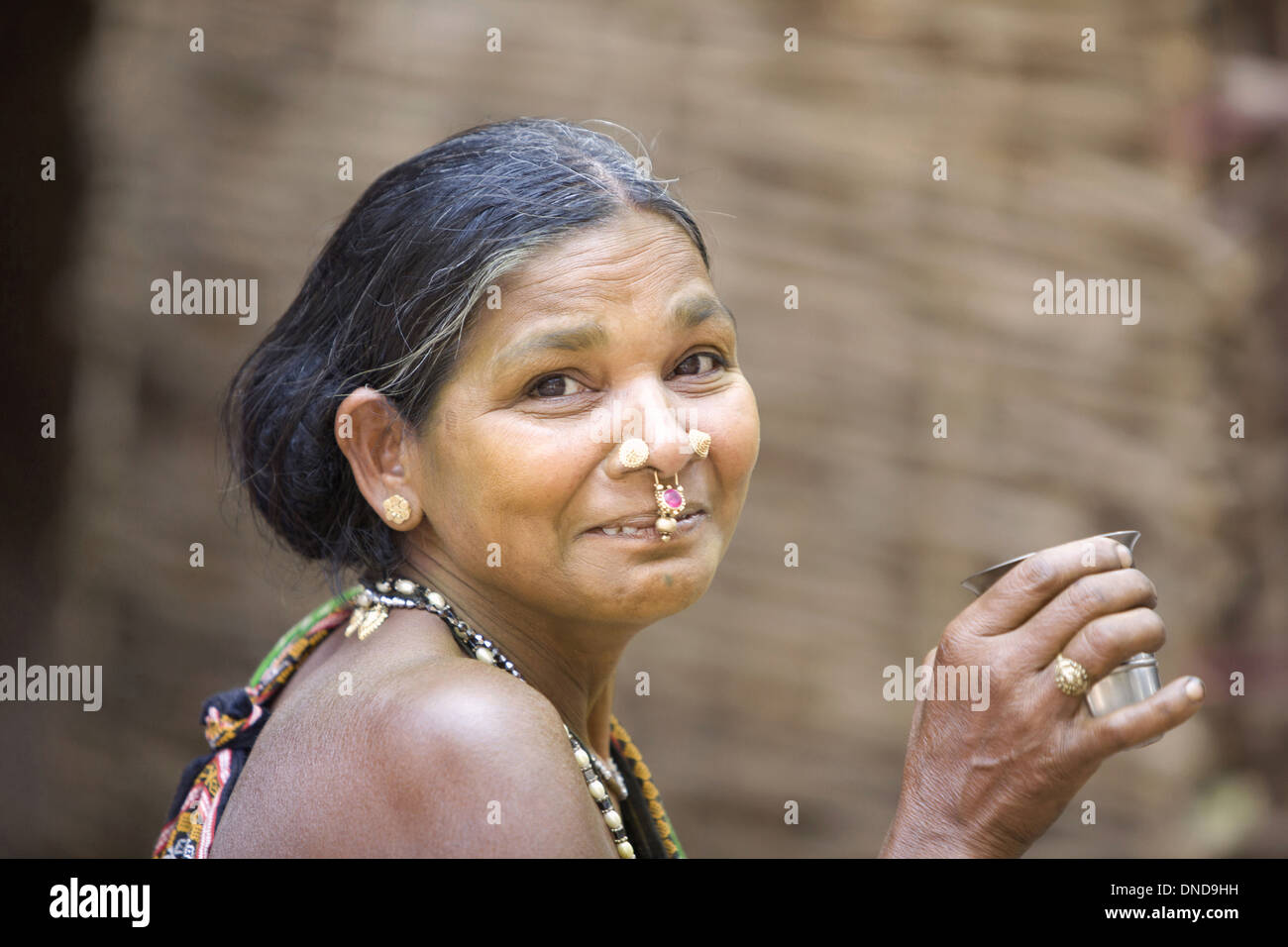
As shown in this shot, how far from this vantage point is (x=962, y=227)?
4762mm

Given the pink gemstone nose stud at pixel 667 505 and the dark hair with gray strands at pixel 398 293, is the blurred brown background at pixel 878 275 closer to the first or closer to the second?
the dark hair with gray strands at pixel 398 293

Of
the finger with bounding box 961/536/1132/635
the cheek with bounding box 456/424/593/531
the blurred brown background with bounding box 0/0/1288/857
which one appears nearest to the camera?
the finger with bounding box 961/536/1132/635

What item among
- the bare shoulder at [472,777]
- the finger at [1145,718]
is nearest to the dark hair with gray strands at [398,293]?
the bare shoulder at [472,777]

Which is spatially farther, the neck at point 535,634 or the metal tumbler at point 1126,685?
the neck at point 535,634

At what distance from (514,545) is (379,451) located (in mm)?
368

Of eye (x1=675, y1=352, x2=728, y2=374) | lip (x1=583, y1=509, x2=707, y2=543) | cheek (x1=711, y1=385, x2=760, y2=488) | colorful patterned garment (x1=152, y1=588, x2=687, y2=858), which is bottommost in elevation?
colorful patterned garment (x1=152, y1=588, x2=687, y2=858)

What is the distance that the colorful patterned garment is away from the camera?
2.43 meters

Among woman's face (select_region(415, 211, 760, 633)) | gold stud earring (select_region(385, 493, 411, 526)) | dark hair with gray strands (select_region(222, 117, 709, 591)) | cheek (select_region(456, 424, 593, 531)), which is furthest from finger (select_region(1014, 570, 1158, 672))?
gold stud earring (select_region(385, 493, 411, 526))

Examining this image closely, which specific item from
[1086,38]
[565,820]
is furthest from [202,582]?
[1086,38]

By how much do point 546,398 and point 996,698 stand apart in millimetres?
931

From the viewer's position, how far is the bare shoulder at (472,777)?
1896mm

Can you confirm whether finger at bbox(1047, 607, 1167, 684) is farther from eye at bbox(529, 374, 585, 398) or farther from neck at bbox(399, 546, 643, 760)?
eye at bbox(529, 374, 585, 398)

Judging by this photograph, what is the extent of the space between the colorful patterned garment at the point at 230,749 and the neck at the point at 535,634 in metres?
0.22
